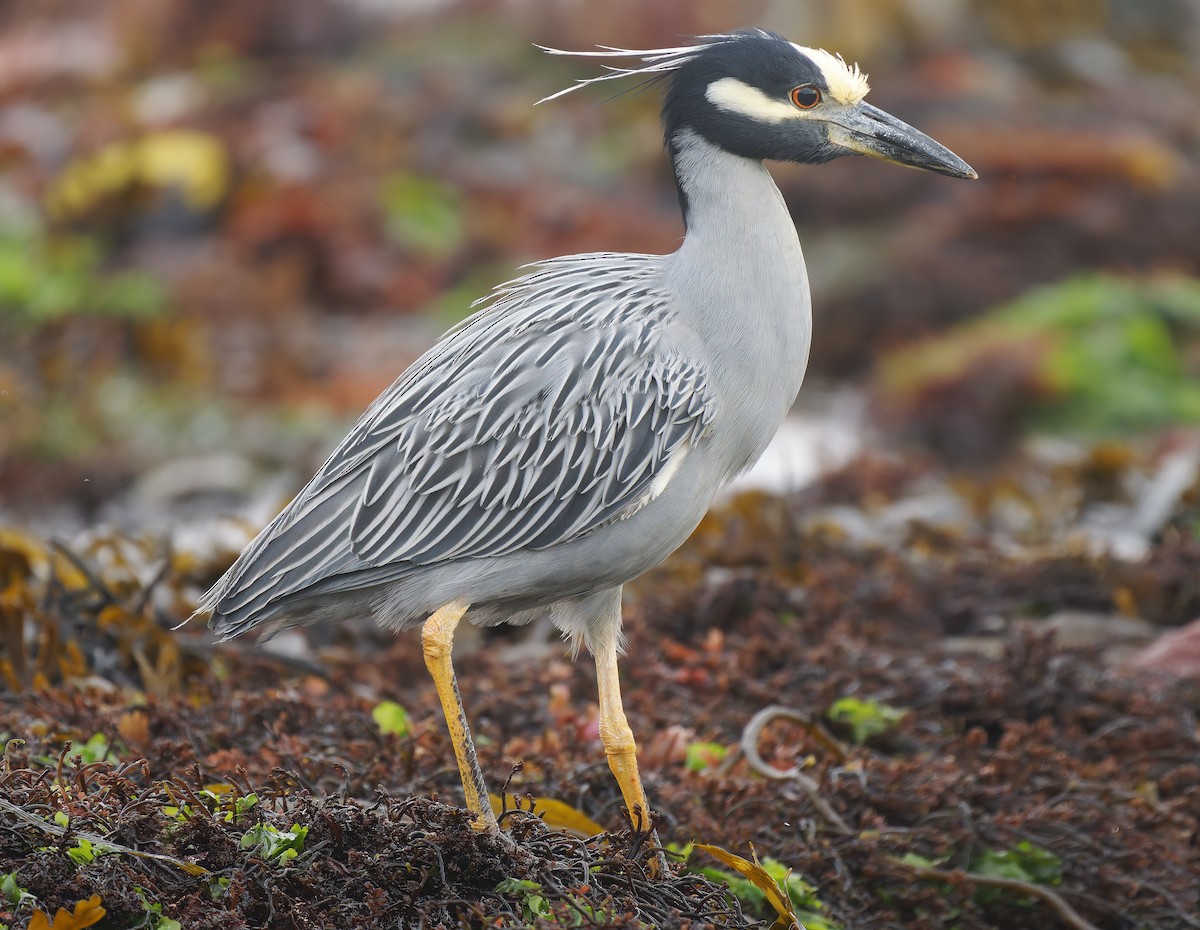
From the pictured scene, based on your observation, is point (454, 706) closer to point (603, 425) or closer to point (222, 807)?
point (222, 807)

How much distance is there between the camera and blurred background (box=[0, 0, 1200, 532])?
11312mm

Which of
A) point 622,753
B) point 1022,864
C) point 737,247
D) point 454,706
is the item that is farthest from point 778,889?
point 737,247

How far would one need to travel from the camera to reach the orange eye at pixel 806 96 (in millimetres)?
4297

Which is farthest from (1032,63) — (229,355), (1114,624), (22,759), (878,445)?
(22,759)

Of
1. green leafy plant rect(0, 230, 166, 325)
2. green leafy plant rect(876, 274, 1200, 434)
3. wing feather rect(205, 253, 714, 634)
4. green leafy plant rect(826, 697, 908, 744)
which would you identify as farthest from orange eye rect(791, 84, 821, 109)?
green leafy plant rect(0, 230, 166, 325)

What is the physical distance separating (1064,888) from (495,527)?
2.03 meters

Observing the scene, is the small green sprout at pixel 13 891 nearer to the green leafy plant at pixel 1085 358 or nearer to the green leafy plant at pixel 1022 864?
the green leafy plant at pixel 1022 864

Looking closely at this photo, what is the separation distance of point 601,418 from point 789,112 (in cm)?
102

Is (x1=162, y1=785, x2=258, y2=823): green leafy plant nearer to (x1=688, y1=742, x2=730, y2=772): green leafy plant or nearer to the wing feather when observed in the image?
the wing feather

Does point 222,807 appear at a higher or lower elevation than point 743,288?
lower

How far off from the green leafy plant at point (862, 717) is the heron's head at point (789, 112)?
1.93 meters

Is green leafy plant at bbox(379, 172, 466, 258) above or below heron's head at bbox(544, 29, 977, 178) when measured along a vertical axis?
below

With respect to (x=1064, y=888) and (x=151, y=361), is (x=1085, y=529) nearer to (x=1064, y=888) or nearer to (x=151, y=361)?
(x=1064, y=888)

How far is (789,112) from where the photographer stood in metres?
4.30
